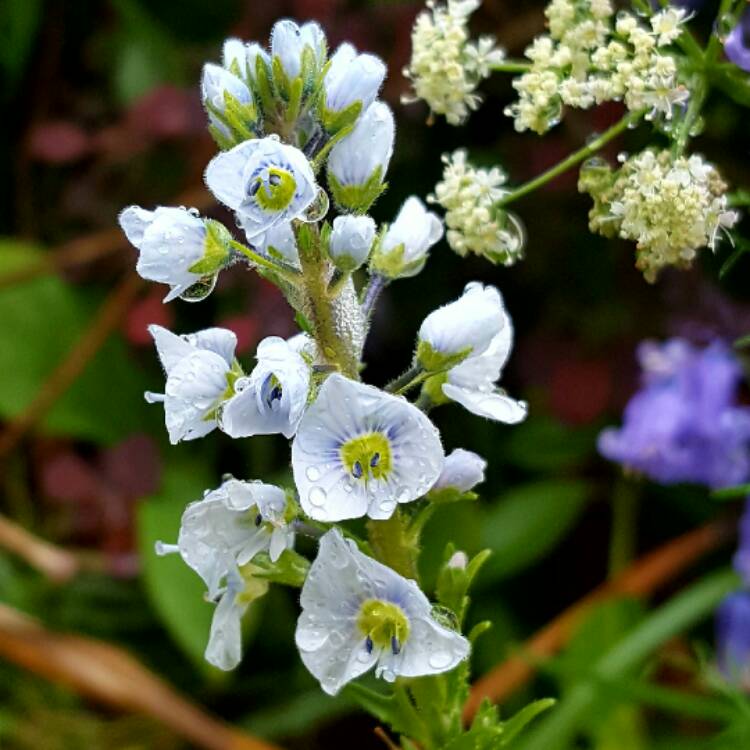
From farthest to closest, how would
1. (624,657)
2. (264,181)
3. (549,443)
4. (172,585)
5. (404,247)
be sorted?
(549,443) → (172,585) → (624,657) → (404,247) → (264,181)

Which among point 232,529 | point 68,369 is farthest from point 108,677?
point 232,529

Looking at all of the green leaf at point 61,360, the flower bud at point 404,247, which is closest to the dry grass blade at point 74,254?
the green leaf at point 61,360

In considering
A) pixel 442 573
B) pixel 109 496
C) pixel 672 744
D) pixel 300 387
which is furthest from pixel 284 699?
pixel 300 387

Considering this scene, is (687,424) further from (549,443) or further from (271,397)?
(271,397)

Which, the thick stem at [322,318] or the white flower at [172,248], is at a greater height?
the white flower at [172,248]

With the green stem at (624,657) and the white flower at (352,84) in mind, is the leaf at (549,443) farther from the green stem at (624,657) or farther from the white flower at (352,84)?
the white flower at (352,84)

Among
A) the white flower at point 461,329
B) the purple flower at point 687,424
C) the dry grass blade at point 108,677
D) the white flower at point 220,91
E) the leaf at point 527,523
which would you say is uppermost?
the white flower at point 220,91
